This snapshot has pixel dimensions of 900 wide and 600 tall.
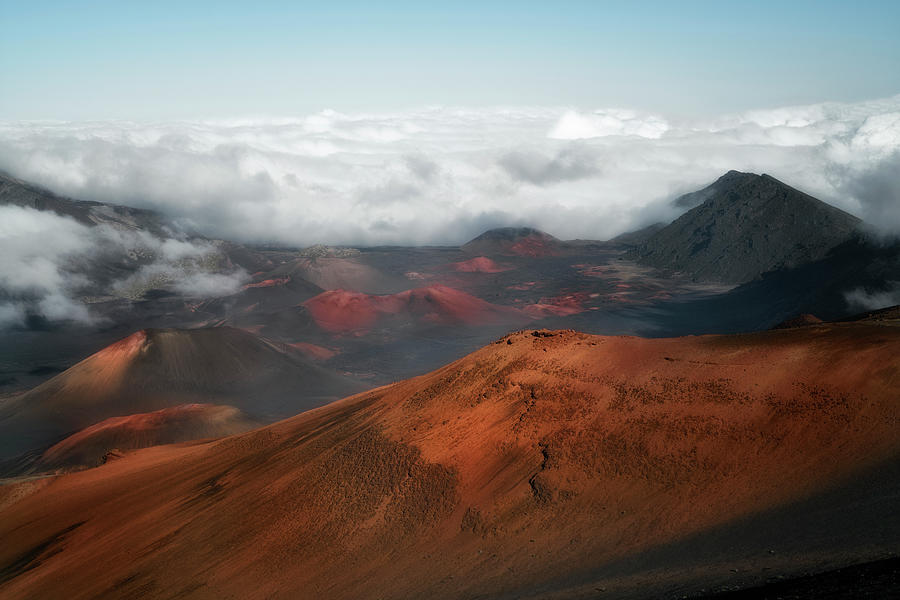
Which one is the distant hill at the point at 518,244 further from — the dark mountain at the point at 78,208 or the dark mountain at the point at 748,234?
the dark mountain at the point at 78,208

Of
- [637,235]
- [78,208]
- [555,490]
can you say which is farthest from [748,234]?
[78,208]

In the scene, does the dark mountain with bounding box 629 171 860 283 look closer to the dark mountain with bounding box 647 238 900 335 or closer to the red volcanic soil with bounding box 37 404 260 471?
the dark mountain with bounding box 647 238 900 335

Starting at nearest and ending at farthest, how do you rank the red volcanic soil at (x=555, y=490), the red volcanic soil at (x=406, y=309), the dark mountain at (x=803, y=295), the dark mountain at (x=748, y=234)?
1. the red volcanic soil at (x=555, y=490)
2. the dark mountain at (x=803, y=295)
3. the red volcanic soil at (x=406, y=309)
4. the dark mountain at (x=748, y=234)

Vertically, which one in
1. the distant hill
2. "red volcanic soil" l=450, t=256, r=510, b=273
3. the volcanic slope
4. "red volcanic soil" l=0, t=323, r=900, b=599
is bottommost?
the volcanic slope

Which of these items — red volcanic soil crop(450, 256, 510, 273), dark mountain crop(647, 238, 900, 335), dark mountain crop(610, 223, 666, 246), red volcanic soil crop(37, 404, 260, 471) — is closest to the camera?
red volcanic soil crop(37, 404, 260, 471)

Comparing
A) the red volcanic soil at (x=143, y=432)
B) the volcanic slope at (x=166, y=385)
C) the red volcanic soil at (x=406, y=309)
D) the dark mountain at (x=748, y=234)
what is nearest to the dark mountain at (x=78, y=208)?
the red volcanic soil at (x=406, y=309)

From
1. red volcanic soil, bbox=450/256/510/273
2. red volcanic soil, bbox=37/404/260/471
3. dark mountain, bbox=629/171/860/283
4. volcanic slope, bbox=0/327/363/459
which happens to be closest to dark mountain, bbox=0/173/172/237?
red volcanic soil, bbox=450/256/510/273
